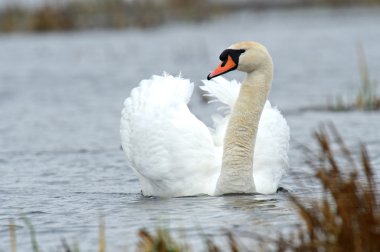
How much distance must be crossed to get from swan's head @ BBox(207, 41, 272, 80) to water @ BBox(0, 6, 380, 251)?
1.03 metres

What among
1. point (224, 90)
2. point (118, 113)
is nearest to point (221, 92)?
point (224, 90)

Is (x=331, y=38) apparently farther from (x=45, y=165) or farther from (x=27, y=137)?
(x=45, y=165)

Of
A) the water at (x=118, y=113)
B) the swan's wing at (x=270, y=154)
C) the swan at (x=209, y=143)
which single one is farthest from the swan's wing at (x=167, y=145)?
the swan's wing at (x=270, y=154)

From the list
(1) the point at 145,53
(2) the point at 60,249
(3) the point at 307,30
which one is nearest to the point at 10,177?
(2) the point at 60,249

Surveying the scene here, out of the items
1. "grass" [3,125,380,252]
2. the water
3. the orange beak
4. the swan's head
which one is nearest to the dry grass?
"grass" [3,125,380,252]

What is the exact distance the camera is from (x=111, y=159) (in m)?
11.2

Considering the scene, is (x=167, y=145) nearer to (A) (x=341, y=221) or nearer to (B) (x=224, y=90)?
(B) (x=224, y=90)

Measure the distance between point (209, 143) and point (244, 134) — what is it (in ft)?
1.31

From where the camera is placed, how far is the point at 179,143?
326 inches

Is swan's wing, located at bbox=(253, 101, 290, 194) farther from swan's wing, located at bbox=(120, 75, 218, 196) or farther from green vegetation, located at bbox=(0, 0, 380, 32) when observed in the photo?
green vegetation, located at bbox=(0, 0, 380, 32)

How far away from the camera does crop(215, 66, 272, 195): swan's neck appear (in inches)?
318

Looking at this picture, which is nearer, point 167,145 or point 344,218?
point 344,218

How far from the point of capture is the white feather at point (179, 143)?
821cm

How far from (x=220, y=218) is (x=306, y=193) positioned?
1.35m
